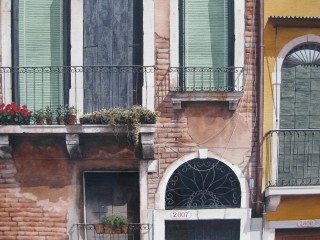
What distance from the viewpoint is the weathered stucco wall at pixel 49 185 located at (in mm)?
10492

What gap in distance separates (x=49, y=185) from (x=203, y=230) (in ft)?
9.71

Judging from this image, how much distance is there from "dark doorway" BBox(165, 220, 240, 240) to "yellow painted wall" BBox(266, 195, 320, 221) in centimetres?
69

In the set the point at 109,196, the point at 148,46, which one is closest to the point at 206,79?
the point at 148,46

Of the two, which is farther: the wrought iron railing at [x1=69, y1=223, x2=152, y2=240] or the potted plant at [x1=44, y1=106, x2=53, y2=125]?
the wrought iron railing at [x1=69, y1=223, x2=152, y2=240]

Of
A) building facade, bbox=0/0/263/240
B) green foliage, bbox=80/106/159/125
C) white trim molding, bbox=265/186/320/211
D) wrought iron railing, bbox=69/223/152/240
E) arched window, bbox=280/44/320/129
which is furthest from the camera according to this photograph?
arched window, bbox=280/44/320/129

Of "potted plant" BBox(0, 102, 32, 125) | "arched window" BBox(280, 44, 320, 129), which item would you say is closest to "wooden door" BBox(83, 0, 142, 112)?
"potted plant" BBox(0, 102, 32, 125)

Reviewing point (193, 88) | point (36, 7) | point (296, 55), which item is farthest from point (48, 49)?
point (296, 55)

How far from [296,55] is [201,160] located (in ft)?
8.61

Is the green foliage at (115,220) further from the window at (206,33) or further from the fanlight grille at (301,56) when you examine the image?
the fanlight grille at (301,56)

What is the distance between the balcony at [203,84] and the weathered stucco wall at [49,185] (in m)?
1.39

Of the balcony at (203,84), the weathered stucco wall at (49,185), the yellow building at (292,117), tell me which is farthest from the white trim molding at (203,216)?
the balcony at (203,84)

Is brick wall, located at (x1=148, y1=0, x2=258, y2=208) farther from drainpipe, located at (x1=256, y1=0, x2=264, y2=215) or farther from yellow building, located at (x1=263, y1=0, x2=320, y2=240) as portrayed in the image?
yellow building, located at (x1=263, y1=0, x2=320, y2=240)

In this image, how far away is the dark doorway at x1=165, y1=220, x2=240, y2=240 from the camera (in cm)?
1061

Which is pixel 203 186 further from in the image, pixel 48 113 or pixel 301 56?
pixel 48 113
